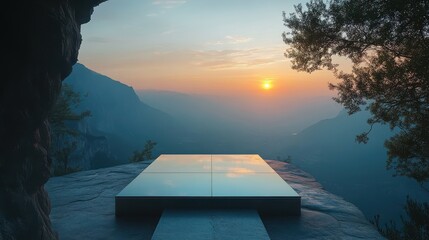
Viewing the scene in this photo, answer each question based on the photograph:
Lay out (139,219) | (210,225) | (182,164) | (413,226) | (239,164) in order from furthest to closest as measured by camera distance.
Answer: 1. (239,164)
2. (182,164)
3. (413,226)
4. (139,219)
5. (210,225)

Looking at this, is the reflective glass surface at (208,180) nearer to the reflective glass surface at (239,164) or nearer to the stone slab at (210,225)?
the reflective glass surface at (239,164)

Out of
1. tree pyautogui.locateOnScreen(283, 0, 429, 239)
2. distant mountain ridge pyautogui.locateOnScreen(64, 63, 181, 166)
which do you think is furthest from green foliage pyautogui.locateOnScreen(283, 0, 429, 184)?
distant mountain ridge pyautogui.locateOnScreen(64, 63, 181, 166)

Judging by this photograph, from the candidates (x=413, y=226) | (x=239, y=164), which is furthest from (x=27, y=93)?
(x=413, y=226)

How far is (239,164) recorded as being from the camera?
32.4ft

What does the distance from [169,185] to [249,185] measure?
165cm

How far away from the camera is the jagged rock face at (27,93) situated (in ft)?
13.1

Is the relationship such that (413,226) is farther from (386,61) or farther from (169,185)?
(169,185)

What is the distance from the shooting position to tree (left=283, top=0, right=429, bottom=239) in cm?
746

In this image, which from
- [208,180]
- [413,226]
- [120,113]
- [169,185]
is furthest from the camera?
[120,113]

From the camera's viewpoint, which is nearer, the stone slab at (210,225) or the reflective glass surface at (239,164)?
the stone slab at (210,225)

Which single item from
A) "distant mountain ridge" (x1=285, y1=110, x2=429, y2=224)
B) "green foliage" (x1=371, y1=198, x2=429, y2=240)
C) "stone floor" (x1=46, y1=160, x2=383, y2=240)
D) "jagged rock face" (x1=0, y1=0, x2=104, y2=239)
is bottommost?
"distant mountain ridge" (x1=285, y1=110, x2=429, y2=224)

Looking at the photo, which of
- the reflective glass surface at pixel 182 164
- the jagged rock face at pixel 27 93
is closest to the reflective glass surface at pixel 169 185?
the reflective glass surface at pixel 182 164

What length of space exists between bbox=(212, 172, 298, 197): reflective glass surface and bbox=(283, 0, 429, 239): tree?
10.5ft

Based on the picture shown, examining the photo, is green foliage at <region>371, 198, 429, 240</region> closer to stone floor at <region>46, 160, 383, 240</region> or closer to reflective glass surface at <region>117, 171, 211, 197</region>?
stone floor at <region>46, 160, 383, 240</region>
